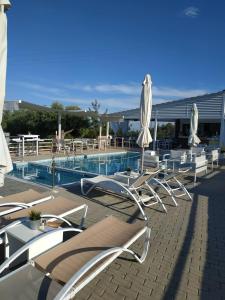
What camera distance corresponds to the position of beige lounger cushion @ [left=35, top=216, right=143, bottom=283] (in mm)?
2389

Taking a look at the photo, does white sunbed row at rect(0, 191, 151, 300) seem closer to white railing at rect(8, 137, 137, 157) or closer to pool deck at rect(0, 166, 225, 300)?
pool deck at rect(0, 166, 225, 300)

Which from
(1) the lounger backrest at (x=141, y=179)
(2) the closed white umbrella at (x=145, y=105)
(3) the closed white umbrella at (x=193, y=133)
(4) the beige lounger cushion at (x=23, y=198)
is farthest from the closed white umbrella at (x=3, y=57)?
(3) the closed white umbrella at (x=193, y=133)

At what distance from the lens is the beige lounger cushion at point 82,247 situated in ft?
7.84

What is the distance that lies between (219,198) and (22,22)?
1587 centimetres

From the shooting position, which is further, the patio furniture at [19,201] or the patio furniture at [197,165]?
the patio furniture at [197,165]

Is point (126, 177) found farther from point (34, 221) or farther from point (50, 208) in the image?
point (34, 221)

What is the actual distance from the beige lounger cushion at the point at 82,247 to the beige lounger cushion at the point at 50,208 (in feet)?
2.63

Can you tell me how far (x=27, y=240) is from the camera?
280cm

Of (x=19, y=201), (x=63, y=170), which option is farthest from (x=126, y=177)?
(x=63, y=170)

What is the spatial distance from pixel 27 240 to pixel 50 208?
3.71 ft

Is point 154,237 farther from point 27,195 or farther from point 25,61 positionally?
point 25,61

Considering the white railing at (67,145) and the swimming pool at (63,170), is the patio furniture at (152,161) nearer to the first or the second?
the swimming pool at (63,170)

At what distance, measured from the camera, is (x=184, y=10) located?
48.0 feet

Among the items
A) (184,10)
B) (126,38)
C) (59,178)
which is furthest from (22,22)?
(59,178)
